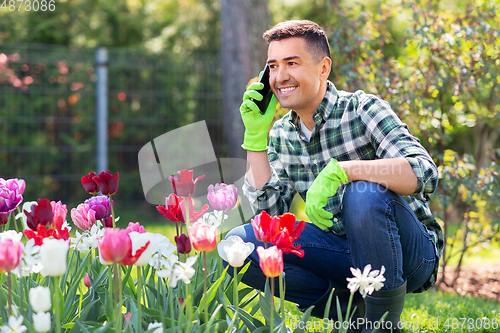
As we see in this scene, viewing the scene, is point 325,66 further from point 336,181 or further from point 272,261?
point 272,261

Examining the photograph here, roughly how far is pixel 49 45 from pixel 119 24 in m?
0.95

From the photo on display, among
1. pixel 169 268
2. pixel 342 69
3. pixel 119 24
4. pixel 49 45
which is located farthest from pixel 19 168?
pixel 169 268

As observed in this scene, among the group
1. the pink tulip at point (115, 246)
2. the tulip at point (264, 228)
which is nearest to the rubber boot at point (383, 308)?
the tulip at point (264, 228)

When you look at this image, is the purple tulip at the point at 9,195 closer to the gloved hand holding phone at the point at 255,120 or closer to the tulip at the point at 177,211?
the tulip at the point at 177,211

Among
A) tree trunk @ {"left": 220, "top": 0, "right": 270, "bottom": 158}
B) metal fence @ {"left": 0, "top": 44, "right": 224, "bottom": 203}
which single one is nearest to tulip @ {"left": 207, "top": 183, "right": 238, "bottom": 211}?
tree trunk @ {"left": 220, "top": 0, "right": 270, "bottom": 158}

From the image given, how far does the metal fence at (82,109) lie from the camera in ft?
15.7

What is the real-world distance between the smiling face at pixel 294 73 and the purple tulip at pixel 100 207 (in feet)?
2.59

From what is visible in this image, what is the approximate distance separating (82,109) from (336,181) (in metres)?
4.01

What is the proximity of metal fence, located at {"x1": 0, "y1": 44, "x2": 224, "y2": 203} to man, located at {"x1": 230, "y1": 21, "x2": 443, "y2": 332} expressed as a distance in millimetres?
3256

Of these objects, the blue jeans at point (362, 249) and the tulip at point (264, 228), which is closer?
the tulip at point (264, 228)

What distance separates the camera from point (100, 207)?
153cm

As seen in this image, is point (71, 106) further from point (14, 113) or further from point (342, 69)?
point (342, 69)

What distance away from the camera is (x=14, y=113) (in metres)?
4.75

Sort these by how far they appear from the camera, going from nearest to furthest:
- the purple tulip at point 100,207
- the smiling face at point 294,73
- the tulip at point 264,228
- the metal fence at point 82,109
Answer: the tulip at point 264,228
the purple tulip at point 100,207
the smiling face at point 294,73
the metal fence at point 82,109
